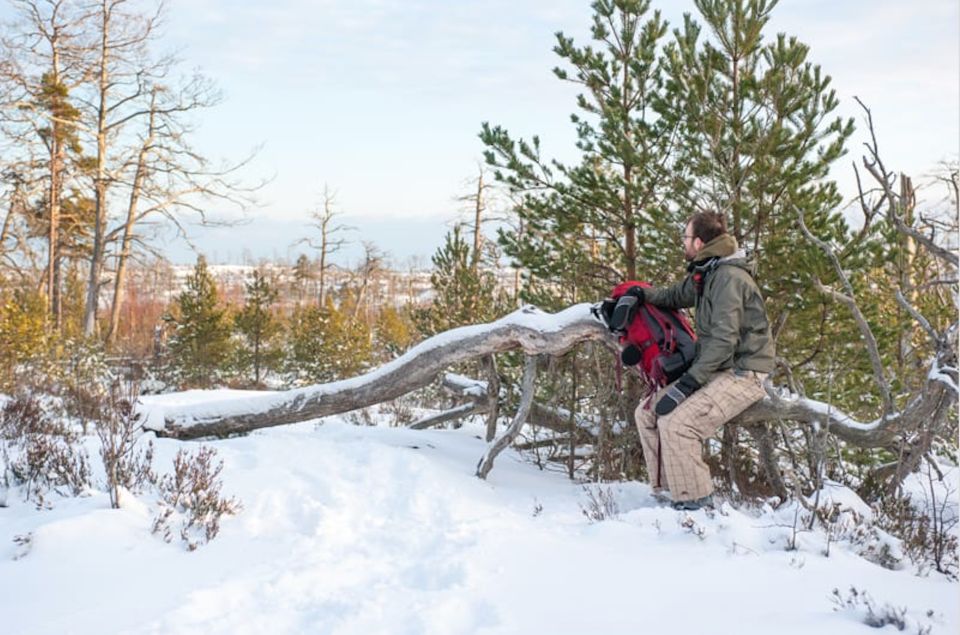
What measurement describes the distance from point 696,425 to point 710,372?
363mm

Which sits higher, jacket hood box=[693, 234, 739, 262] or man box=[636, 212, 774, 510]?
jacket hood box=[693, 234, 739, 262]

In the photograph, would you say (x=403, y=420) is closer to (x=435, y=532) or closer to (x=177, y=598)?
(x=435, y=532)

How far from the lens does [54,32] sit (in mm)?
21281

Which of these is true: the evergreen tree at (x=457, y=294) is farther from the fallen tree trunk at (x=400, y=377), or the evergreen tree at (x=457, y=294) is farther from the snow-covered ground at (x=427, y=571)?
the snow-covered ground at (x=427, y=571)

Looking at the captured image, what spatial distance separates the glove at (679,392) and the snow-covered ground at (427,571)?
0.70 meters

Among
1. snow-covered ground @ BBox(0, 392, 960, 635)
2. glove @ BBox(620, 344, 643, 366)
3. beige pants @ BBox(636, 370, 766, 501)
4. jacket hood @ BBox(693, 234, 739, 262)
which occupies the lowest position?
snow-covered ground @ BBox(0, 392, 960, 635)

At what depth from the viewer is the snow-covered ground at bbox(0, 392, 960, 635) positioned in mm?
2605

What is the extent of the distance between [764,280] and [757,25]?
2509mm

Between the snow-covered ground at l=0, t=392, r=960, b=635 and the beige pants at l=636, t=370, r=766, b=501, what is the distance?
40 centimetres

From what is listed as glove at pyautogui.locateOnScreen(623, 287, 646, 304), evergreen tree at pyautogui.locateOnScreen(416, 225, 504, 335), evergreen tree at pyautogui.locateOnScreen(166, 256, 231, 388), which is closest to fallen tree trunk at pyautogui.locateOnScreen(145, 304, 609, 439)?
glove at pyautogui.locateOnScreen(623, 287, 646, 304)

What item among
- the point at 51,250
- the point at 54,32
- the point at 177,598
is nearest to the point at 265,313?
the point at 51,250

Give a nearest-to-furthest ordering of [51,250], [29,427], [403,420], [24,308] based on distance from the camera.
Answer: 1. [29,427]
2. [403,420]
3. [24,308]
4. [51,250]

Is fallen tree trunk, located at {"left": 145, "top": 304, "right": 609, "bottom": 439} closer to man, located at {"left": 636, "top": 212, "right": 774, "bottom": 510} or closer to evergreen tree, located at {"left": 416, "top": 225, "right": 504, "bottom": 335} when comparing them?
man, located at {"left": 636, "top": 212, "right": 774, "bottom": 510}

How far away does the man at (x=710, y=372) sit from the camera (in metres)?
4.18
